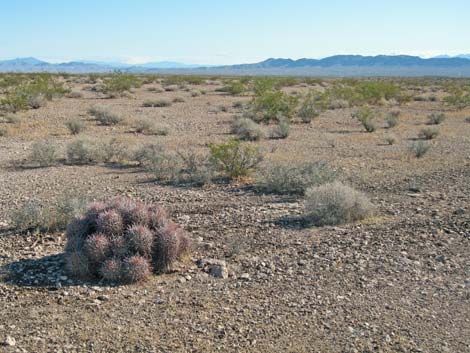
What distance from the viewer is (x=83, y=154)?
46.6 feet

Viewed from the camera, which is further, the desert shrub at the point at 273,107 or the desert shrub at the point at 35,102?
the desert shrub at the point at 35,102

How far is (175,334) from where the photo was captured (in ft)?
17.9

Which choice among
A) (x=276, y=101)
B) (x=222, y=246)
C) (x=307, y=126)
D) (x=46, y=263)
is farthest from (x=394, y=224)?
(x=276, y=101)

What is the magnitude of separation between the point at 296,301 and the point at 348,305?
59 cm

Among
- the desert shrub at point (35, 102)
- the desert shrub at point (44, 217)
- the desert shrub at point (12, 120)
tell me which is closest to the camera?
the desert shrub at point (44, 217)

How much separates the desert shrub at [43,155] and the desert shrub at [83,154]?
1.47ft

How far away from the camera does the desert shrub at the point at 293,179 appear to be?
36.5 feet

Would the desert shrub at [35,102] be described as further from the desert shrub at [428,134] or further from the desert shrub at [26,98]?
the desert shrub at [428,134]

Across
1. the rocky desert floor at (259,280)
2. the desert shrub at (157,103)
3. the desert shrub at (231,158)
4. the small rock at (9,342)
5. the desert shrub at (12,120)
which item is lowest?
the desert shrub at (157,103)

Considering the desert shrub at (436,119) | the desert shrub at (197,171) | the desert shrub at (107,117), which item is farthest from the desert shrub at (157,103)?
the desert shrub at (197,171)

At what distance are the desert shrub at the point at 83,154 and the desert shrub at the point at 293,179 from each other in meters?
4.90

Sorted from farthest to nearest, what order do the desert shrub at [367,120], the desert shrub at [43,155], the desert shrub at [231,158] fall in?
the desert shrub at [367,120] → the desert shrub at [43,155] → the desert shrub at [231,158]

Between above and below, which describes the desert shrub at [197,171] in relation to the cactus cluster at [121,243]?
below

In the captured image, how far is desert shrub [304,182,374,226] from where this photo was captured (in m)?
9.02
